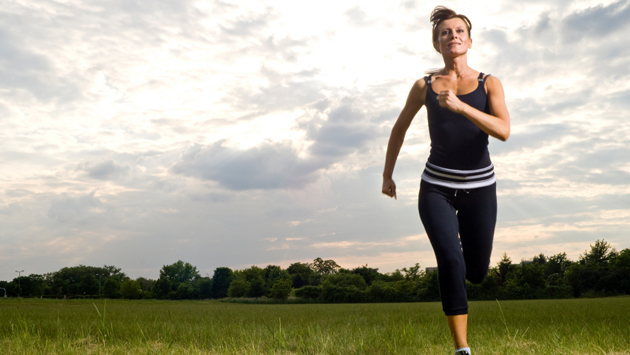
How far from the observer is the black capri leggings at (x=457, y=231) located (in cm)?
330

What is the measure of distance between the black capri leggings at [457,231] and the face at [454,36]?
1187 mm

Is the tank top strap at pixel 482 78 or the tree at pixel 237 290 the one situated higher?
the tank top strap at pixel 482 78

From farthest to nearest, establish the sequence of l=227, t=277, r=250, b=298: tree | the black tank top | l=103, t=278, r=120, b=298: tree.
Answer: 1. l=103, t=278, r=120, b=298: tree
2. l=227, t=277, r=250, b=298: tree
3. the black tank top

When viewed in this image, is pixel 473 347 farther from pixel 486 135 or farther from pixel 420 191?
pixel 486 135

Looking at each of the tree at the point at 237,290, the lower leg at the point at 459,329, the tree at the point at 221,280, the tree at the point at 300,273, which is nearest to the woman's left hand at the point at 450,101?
the lower leg at the point at 459,329

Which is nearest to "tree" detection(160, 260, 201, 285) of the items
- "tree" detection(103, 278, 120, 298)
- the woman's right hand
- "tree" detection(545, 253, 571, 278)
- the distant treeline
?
"tree" detection(103, 278, 120, 298)

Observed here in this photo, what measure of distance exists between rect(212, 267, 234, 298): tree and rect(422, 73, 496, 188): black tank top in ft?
218

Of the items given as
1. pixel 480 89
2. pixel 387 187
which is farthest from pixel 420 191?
pixel 480 89

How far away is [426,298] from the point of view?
4106 cm

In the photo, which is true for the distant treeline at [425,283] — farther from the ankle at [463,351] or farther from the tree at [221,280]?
the ankle at [463,351]

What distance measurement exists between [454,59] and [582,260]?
68044 mm

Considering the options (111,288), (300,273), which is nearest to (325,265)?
(300,273)

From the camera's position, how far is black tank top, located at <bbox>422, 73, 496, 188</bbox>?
3557mm

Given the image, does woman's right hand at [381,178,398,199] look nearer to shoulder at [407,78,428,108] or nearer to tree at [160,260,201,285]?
shoulder at [407,78,428,108]
